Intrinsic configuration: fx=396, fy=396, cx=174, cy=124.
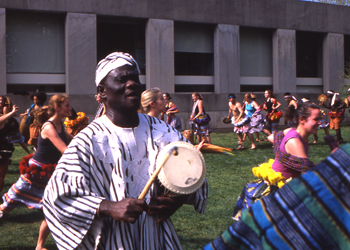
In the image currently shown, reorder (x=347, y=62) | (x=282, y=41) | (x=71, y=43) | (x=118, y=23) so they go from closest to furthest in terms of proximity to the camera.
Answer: (x=71, y=43) < (x=118, y=23) < (x=282, y=41) < (x=347, y=62)

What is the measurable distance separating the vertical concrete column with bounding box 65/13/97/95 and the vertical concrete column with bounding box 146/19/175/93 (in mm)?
2872

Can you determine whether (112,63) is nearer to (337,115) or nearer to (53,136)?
(53,136)

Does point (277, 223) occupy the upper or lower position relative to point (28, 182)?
upper

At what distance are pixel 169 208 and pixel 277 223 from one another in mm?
1283

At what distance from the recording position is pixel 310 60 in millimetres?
26016

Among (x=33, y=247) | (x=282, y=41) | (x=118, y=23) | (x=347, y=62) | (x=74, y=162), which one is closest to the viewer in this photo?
(x=74, y=162)

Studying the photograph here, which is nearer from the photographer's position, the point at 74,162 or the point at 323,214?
the point at 323,214

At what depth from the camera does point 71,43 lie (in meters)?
18.7

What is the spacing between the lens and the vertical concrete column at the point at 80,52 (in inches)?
736

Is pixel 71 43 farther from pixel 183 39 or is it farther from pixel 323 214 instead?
pixel 323 214

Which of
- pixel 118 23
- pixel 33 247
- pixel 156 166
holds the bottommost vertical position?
pixel 33 247

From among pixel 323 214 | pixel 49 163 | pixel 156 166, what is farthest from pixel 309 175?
pixel 49 163

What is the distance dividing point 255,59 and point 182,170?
900 inches

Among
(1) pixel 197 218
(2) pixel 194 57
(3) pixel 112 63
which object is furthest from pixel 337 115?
(3) pixel 112 63
